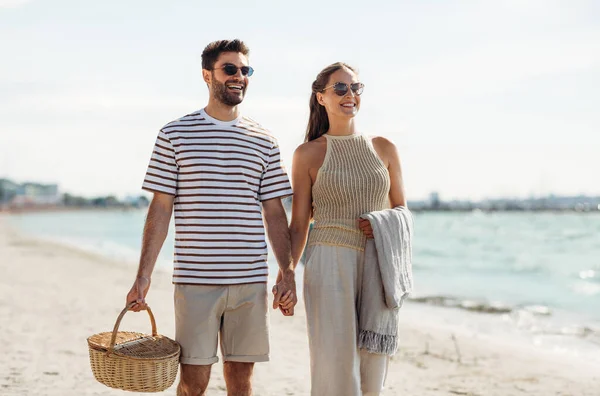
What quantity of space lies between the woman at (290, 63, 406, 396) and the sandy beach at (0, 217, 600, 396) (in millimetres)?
2635

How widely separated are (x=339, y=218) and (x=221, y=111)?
853mm

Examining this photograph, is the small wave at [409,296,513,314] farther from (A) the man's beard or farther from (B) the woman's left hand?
(A) the man's beard

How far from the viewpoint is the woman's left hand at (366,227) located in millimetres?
3727

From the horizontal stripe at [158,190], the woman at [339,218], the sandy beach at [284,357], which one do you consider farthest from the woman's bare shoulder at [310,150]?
the sandy beach at [284,357]

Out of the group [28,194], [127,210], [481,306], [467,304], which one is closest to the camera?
[481,306]

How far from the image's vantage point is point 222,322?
3697 mm

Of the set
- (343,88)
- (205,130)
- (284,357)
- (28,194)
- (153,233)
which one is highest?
(343,88)

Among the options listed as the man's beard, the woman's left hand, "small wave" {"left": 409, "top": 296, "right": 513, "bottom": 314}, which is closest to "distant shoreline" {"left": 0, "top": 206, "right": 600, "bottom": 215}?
"small wave" {"left": 409, "top": 296, "right": 513, "bottom": 314}

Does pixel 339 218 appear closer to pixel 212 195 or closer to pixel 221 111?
pixel 212 195

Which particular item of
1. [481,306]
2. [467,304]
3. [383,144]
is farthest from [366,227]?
[467,304]

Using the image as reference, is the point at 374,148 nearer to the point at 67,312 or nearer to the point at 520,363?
the point at 520,363

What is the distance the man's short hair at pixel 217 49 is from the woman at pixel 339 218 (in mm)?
526

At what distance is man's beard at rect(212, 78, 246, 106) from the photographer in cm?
369

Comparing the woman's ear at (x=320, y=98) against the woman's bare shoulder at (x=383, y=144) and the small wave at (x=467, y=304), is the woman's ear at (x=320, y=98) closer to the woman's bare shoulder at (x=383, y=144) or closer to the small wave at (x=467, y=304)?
the woman's bare shoulder at (x=383, y=144)
